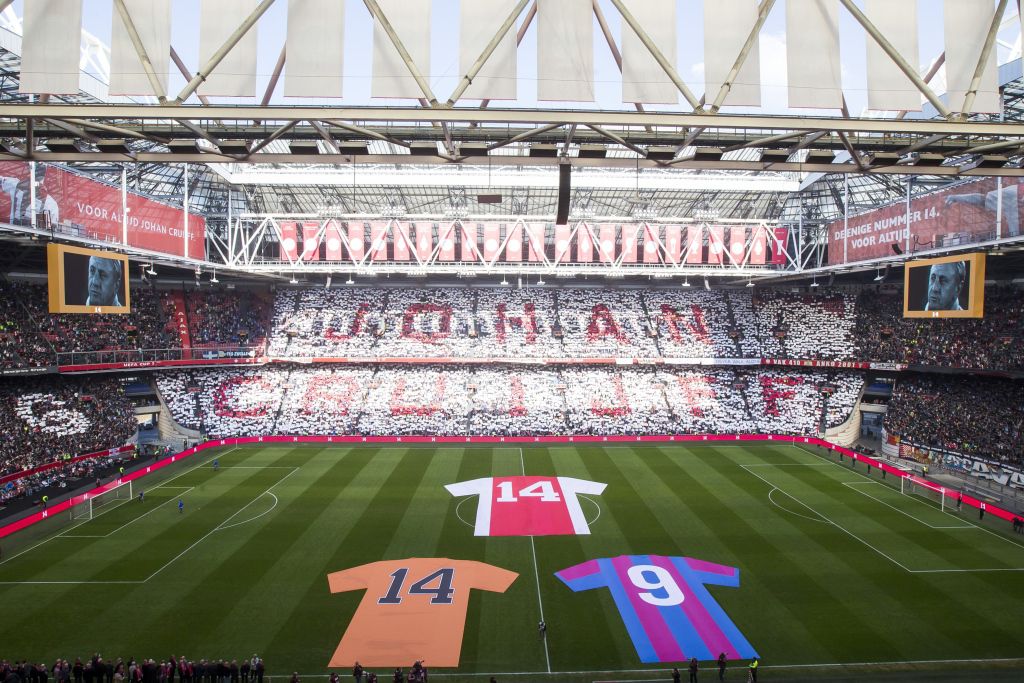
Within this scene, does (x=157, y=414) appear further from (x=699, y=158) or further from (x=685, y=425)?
(x=699, y=158)

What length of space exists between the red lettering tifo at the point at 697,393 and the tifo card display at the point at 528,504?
790 inches

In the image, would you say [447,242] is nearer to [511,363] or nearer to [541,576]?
[511,363]

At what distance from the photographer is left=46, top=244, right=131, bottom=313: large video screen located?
93.1 ft

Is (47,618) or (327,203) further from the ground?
(327,203)

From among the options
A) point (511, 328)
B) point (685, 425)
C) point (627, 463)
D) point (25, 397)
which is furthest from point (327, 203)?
point (685, 425)

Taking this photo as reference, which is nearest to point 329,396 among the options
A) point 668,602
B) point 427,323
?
point 427,323

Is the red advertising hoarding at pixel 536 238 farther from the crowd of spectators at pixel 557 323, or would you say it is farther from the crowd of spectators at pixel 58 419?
the crowd of spectators at pixel 58 419

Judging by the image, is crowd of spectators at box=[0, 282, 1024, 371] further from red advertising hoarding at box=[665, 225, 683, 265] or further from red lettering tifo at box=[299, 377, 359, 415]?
red advertising hoarding at box=[665, 225, 683, 265]

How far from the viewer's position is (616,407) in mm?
51688

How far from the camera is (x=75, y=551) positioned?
83.7 feet

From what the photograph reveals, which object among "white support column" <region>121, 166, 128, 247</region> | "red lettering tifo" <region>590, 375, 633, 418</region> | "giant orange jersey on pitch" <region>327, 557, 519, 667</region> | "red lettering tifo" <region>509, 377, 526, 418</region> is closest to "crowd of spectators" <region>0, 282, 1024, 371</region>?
"red lettering tifo" <region>509, 377, 526, 418</region>

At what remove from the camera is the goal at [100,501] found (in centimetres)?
3005

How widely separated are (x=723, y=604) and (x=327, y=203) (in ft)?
140

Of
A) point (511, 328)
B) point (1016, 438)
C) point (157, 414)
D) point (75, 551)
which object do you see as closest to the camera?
point (75, 551)
